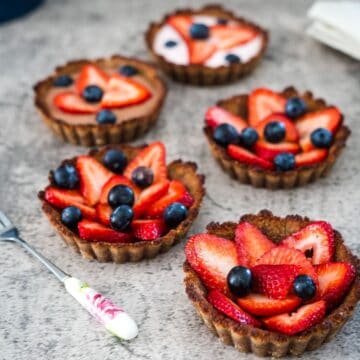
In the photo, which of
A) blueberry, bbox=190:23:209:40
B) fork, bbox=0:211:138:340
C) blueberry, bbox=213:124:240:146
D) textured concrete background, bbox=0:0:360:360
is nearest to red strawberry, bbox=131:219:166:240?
textured concrete background, bbox=0:0:360:360

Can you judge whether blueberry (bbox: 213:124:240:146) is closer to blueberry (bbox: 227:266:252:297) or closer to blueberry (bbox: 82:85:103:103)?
blueberry (bbox: 82:85:103:103)

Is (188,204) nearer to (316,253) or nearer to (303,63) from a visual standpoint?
(316,253)

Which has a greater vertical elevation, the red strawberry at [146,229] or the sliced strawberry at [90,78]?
the red strawberry at [146,229]

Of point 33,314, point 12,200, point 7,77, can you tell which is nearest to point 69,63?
point 7,77

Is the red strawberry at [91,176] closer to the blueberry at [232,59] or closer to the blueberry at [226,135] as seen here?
the blueberry at [226,135]

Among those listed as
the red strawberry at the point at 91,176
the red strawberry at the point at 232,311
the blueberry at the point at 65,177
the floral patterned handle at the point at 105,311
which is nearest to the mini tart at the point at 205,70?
the red strawberry at the point at 91,176

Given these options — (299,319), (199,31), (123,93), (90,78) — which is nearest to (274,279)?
(299,319)

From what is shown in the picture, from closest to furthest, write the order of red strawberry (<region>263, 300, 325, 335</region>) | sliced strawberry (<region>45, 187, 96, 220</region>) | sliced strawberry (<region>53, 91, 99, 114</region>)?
red strawberry (<region>263, 300, 325, 335</region>) → sliced strawberry (<region>45, 187, 96, 220</region>) → sliced strawberry (<region>53, 91, 99, 114</region>)
